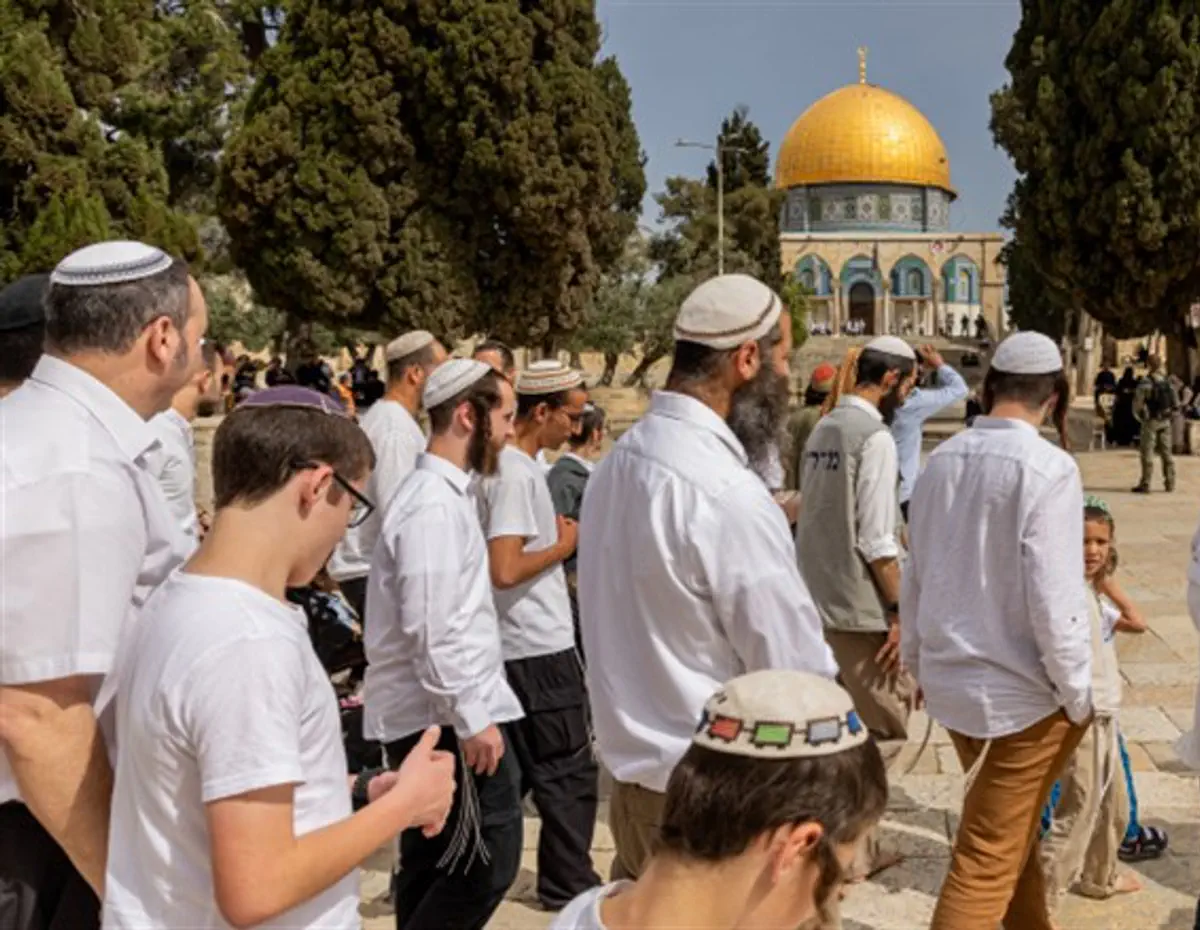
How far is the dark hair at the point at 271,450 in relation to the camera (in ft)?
6.22

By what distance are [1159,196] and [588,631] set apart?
64.6ft

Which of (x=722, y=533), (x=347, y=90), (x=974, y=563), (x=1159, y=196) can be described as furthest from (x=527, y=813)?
(x=347, y=90)

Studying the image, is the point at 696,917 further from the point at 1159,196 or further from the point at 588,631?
the point at 1159,196

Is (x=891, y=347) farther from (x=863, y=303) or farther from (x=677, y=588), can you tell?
(x=863, y=303)

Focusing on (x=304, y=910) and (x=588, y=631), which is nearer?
(x=304, y=910)

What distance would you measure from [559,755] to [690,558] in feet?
6.02

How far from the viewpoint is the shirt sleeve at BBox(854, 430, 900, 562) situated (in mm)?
4559

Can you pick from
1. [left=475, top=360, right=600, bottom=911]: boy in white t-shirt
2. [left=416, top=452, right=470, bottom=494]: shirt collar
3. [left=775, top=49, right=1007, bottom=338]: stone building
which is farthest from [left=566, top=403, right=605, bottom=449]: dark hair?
[left=775, top=49, right=1007, bottom=338]: stone building

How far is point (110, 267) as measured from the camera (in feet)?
6.97

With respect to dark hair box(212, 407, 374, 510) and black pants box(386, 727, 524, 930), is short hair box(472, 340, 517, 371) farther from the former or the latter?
dark hair box(212, 407, 374, 510)

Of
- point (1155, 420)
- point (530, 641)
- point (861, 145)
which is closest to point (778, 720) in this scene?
point (530, 641)

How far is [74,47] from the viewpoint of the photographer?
22438 millimetres

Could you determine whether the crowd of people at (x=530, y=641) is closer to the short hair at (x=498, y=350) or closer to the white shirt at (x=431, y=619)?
the white shirt at (x=431, y=619)

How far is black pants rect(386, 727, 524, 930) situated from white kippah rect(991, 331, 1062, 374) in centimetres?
174
